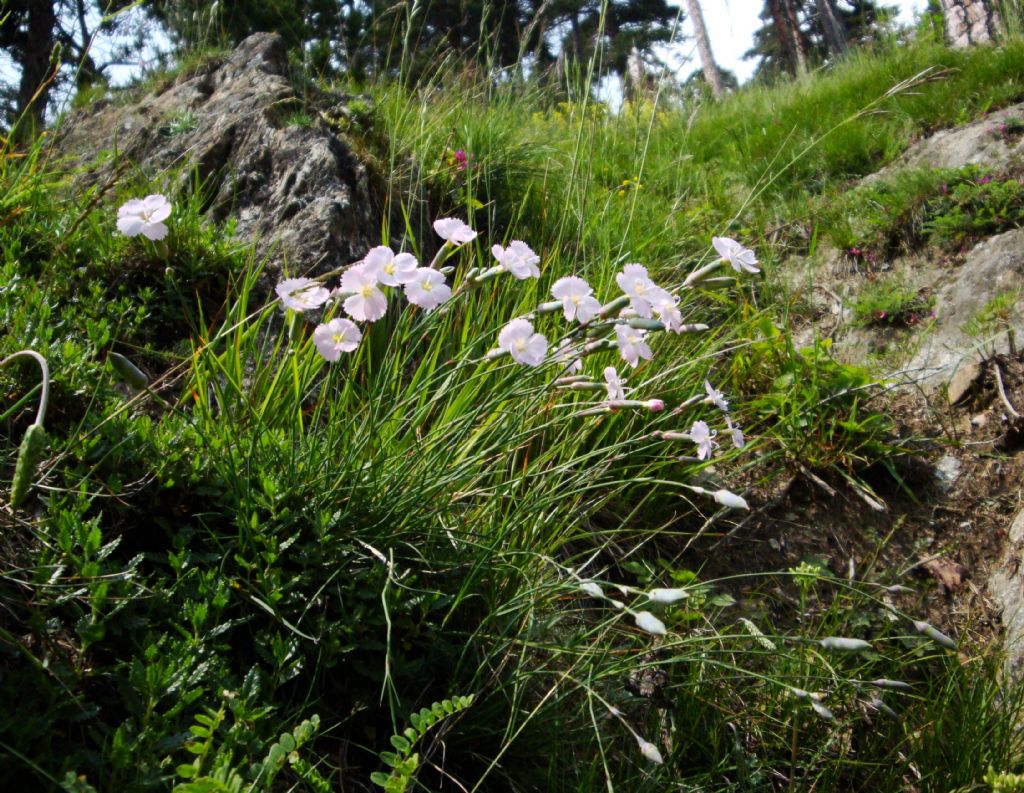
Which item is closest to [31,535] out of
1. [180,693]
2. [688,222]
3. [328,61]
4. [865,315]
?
[180,693]

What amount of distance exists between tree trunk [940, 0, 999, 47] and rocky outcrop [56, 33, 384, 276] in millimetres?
4526

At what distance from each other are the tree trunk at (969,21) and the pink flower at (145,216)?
557 cm

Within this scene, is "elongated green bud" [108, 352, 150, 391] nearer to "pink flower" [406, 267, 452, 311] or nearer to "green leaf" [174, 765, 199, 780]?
"pink flower" [406, 267, 452, 311]

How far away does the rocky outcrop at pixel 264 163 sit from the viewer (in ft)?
8.99

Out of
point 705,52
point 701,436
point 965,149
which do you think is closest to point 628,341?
point 701,436

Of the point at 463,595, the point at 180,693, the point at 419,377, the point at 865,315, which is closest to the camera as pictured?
the point at 180,693

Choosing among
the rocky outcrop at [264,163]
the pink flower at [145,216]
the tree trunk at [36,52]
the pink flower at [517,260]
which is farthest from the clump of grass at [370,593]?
the tree trunk at [36,52]

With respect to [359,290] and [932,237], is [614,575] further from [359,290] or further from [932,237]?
[932,237]

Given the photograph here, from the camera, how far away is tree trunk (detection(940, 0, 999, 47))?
504 cm

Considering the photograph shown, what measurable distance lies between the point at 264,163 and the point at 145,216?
181 cm

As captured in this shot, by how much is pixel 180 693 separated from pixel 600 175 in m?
3.61

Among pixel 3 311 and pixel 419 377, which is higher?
pixel 3 311

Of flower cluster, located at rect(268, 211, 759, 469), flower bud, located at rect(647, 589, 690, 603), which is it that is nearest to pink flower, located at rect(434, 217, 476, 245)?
flower cluster, located at rect(268, 211, 759, 469)

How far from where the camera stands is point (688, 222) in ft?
11.6
